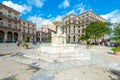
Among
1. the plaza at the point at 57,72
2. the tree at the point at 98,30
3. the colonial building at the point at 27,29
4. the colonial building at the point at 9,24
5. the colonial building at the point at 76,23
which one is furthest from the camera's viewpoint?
the colonial building at the point at 76,23

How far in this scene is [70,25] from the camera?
62.4 metres

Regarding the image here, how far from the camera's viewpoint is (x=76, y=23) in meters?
61.5

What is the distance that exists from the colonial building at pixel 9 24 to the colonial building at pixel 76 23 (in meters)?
30.5

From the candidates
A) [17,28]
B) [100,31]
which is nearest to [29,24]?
[17,28]

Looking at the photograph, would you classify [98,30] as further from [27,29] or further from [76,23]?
[27,29]

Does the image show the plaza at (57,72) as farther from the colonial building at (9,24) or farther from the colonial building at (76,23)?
the colonial building at (76,23)

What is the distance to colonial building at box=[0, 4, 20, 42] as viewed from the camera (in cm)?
3709

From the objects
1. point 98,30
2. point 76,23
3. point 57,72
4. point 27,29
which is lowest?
point 57,72

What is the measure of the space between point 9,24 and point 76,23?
1435 inches

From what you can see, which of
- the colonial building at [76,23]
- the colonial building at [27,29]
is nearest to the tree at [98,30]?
the colonial building at [76,23]

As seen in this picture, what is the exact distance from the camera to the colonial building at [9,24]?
37091 mm

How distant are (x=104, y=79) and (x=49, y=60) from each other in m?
3.85

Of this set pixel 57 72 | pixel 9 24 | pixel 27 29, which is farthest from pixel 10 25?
pixel 57 72

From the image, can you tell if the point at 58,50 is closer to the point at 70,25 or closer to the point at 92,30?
the point at 92,30
